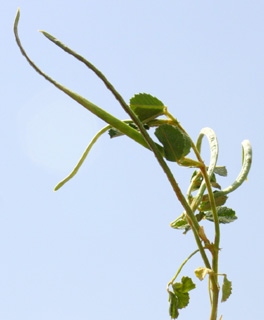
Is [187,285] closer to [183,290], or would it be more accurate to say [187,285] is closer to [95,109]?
[183,290]

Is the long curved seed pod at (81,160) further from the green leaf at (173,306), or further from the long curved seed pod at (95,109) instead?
the green leaf at (173,306)

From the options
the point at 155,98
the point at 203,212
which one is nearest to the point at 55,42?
the point at 155,98

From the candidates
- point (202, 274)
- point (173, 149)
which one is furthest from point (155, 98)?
point (202, 274)

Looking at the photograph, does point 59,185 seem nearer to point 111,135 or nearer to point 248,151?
point 111,135

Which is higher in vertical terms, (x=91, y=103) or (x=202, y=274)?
(x=91, y=103)

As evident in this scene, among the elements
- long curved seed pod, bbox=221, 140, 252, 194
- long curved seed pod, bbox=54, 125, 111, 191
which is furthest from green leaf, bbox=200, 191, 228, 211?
long curved seed pod, bbox=54, 125, 111, 191

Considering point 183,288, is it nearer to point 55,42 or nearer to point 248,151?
point 248,151

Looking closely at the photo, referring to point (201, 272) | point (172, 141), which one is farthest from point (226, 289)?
point (172, 141)

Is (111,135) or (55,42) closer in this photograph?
(55,42)
